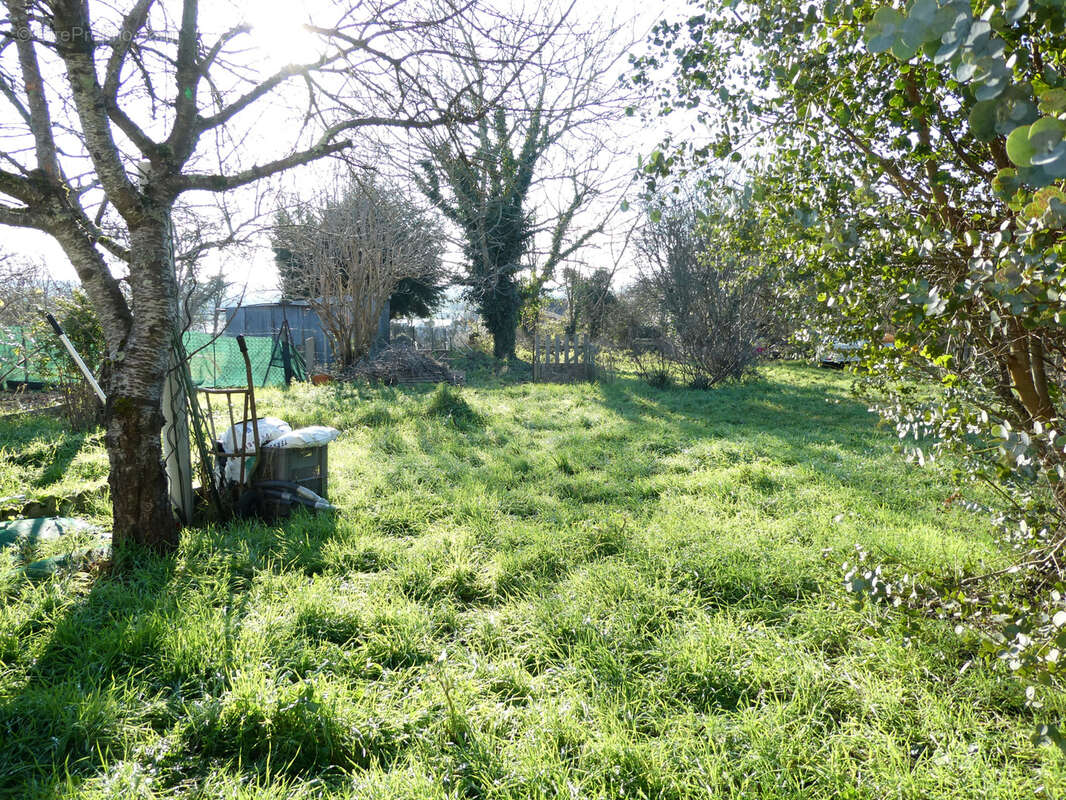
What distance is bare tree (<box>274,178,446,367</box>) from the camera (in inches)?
539

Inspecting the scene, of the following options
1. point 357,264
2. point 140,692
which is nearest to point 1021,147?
point 140,692

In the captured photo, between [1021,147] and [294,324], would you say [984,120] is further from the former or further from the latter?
[294,324]

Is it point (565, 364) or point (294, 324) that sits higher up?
point (294, 324)

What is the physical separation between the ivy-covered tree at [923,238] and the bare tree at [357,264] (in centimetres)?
1206

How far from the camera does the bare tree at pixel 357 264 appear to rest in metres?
13.7

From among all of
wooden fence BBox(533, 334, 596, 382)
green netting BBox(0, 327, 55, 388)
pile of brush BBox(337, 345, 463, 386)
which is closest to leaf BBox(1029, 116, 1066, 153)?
green netting BBox(0, 327, 55, 388)

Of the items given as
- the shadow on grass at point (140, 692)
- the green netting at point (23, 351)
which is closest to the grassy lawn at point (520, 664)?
the shadow on grass at point (140, 692)

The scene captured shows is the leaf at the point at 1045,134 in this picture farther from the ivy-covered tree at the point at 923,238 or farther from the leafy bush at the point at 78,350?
the leafy bush at the point at 78,350

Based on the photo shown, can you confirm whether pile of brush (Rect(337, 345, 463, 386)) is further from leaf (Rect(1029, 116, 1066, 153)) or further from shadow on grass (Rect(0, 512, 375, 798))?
leaf (Rect(1029, 116, 1066, 153))

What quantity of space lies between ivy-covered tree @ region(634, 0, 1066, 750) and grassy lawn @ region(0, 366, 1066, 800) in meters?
0.44

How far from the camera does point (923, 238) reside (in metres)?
1.75

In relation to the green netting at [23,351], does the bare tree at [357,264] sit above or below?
above

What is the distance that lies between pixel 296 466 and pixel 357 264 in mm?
10987

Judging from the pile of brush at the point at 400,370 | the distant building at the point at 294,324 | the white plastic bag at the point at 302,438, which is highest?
the distant building at the point at 294,324
